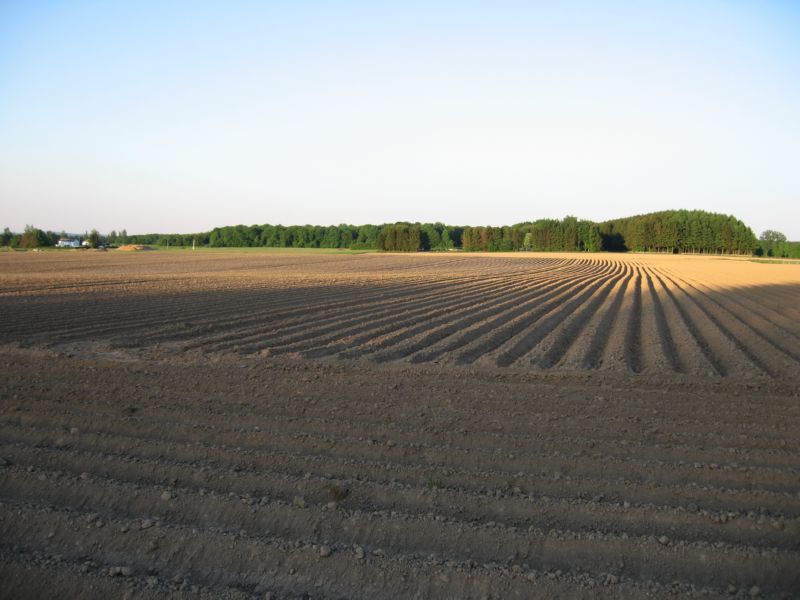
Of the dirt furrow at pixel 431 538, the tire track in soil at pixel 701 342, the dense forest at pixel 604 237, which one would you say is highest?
the dense forest at pixel 604 237

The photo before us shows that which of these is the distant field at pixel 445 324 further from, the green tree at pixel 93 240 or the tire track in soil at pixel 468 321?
the green tree at pixel 93 240

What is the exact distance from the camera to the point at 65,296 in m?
18.2

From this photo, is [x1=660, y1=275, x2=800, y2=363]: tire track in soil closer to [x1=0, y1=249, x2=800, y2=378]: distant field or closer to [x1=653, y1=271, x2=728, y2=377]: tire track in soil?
[x1=0, y1=249, x2=800, y2=378]: distant field

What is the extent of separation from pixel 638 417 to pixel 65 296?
58.1 ft

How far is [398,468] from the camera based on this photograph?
15.6 feet

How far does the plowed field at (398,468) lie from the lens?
132 inches

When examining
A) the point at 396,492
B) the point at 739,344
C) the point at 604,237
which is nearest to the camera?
the point at 396,492

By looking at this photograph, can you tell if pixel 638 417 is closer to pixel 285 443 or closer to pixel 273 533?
pixel 285 443

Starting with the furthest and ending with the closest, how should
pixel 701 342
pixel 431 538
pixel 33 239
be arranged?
pixel 33 239, pixel 701 342, pixel 431 538

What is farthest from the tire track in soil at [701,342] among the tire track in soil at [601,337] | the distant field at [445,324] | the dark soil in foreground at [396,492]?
the tire track in soil at [601,337]

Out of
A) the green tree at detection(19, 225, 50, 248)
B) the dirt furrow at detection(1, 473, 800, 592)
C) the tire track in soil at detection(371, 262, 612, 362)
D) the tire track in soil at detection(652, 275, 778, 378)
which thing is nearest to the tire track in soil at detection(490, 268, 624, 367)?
the tire track in soil at detection(371, 262, 612, 362)

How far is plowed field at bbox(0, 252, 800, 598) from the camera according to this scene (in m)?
3.36

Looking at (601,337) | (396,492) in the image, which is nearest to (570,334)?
(601,337)

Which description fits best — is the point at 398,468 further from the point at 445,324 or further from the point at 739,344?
the point at 739,344
